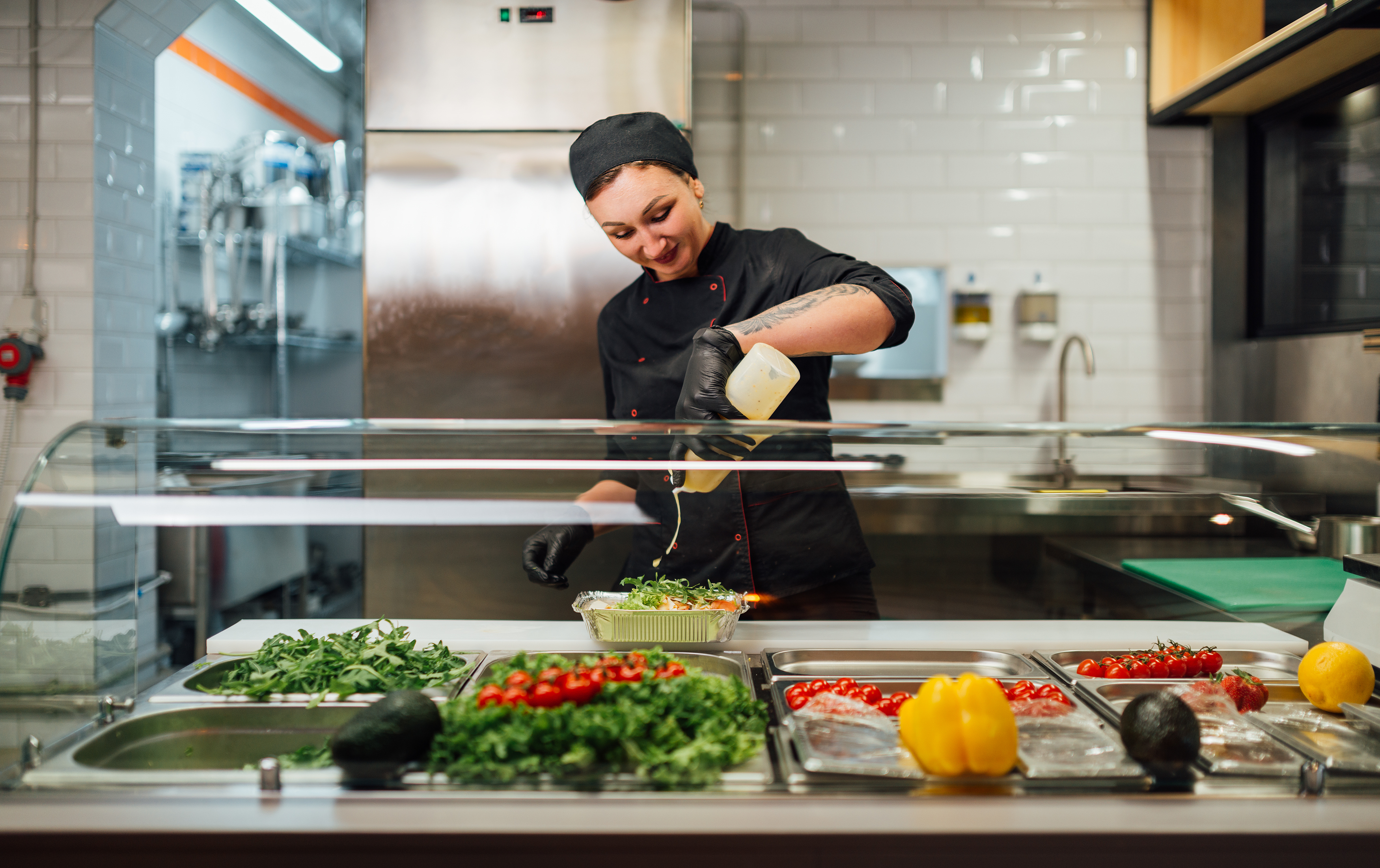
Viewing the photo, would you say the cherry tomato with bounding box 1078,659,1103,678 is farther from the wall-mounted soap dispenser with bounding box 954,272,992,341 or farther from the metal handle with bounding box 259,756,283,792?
the wall-mounted soap dispenser with bounding box 954,272,992,341

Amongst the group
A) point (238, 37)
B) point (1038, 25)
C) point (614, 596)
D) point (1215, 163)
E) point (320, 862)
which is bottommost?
point (320, 862)

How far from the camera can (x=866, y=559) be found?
1.68 metres

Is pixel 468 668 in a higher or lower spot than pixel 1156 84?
lower

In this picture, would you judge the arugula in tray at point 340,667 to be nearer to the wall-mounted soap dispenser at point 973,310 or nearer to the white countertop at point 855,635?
the white countertop at point 855,635

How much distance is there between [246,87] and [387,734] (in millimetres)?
4770

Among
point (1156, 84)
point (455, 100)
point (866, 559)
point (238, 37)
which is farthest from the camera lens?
point (238, 37)

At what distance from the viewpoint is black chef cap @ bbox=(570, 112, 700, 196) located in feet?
5.75

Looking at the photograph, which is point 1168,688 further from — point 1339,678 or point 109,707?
point 109,707

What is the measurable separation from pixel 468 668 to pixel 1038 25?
11.0 ft

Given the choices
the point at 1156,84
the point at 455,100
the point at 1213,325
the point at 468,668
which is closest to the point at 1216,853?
the point at 468,668

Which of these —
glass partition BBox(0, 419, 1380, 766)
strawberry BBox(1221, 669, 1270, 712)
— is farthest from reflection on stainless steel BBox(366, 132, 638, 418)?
strawberry BBox(1221, 669, 1270, 712)

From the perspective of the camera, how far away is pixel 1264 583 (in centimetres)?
155

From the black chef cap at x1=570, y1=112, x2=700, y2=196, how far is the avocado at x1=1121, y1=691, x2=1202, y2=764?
1.31m

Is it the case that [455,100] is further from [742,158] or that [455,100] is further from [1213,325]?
[1213,325]
